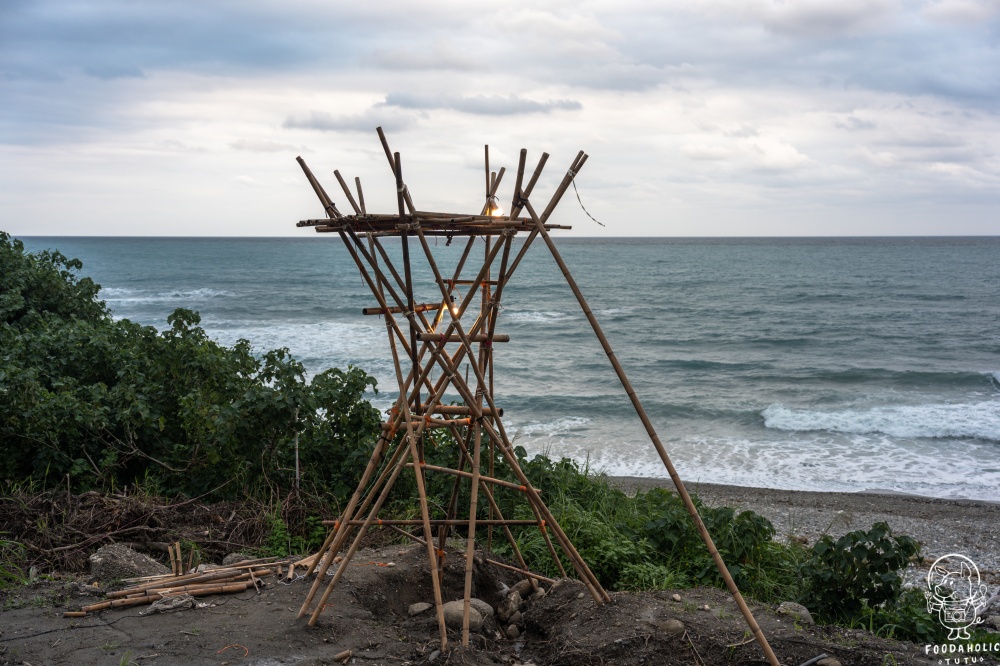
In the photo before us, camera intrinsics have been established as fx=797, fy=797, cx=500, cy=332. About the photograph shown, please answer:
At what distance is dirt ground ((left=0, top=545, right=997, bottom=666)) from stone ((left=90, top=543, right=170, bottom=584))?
14 centimetres

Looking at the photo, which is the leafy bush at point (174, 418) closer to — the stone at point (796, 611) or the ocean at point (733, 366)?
the stone at point (796, 611)

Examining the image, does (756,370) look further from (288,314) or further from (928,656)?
(288,314)

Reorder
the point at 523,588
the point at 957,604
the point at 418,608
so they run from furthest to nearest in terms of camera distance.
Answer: the point at 957,604 → the point at 523,588 → the point at 418,608

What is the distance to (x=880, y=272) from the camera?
57.2m

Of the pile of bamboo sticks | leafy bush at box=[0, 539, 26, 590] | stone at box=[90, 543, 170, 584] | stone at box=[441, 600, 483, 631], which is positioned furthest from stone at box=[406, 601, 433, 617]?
leafy bush at box=[0, 539, 26, 590]

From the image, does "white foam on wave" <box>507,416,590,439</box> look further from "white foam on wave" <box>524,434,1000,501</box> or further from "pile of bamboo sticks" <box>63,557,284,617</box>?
"pile of bamboo sticks" <box>63,557,284,617</box>

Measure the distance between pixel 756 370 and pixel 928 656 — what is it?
54.8 feet

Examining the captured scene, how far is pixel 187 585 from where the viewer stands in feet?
16.0

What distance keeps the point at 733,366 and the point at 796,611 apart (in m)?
16.8

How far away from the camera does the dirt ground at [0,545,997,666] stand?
13.6 feet

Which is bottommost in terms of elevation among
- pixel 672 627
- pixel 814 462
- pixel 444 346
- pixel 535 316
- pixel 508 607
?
pixel 814 462

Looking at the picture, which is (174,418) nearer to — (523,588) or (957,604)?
(523,588)

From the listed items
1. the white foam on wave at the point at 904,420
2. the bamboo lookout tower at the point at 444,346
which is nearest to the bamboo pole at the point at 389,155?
the bamboo lookout tower at the point at 444,346

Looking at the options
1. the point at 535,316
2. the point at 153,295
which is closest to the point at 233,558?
the point at 535,316
